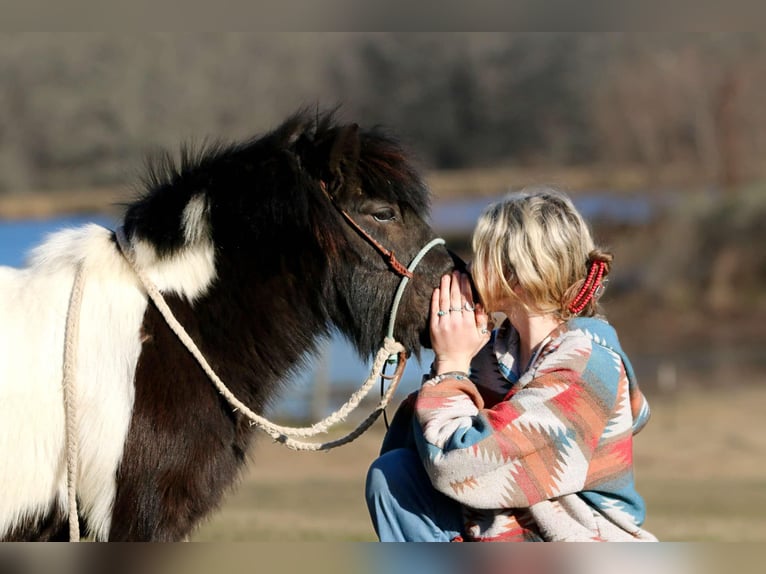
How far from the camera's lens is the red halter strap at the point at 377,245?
334cm

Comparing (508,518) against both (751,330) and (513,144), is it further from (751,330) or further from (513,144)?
(513,144)

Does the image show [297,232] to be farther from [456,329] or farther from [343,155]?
[456,329]

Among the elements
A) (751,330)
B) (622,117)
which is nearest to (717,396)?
(751,330)

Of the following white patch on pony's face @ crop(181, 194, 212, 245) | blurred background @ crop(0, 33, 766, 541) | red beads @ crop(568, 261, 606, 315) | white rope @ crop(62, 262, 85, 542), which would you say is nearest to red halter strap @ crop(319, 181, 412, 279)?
white patch on pony's face @ crop(181, 194, 212, 245)

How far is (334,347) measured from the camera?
9719mm

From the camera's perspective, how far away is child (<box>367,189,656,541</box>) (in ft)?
8.99

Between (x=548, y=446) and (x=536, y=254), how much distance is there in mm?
654

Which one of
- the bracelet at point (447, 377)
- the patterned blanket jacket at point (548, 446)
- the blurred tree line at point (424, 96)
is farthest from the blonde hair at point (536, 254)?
the blurred tree line at point (424, 96)

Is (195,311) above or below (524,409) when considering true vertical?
above

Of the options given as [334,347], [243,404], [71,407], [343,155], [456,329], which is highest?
[343,155]

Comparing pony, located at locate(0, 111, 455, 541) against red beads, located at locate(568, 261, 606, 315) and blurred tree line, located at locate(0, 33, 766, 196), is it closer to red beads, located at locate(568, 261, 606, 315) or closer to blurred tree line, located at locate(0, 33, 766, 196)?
red beads, located at locate(568, 261, 606, 315)

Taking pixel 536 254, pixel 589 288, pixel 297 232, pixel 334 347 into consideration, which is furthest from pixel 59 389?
pixel 334 347

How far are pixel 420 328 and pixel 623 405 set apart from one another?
0.83 meters

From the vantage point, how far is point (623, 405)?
289cm
